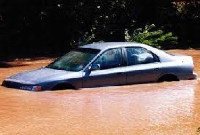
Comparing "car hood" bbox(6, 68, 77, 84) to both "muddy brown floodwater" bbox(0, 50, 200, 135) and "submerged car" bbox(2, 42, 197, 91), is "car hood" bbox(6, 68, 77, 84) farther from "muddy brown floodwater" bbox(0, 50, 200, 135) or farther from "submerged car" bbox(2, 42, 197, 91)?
"muddy brown floodwater" bbox(0, 50, 200, 135)

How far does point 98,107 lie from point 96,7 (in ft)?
53.5

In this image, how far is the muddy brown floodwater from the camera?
8945mm

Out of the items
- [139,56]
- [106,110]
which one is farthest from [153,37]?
[106,110]

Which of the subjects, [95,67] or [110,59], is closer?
[95,67]

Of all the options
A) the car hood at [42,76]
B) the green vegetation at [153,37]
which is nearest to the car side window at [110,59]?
the car hood at [42,76]

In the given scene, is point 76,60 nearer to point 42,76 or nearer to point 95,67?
point 95,67

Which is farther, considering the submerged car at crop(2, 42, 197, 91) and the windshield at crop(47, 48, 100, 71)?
the windshield at crop(47, 48, 100, 71)

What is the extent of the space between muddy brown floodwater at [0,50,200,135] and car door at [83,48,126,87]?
7.2 inches

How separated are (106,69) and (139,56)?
3.75ft

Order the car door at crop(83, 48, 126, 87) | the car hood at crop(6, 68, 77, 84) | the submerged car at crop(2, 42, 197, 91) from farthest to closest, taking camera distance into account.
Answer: the car door at crop(83, 48, 126, 87) → the submerged car at crop(2, 42, 197, 91) → the car hood at crop(6, 68, 77, 84)

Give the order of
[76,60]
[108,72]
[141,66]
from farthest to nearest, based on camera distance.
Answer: [141,66], [76,60], [108,72]

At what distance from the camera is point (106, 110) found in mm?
10547

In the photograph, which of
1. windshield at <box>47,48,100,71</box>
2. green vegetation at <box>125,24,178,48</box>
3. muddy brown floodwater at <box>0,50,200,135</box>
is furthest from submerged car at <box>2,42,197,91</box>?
green vegetation at <box>125,24,178,48</box>

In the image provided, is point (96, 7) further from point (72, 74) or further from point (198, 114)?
point (198, 114)
